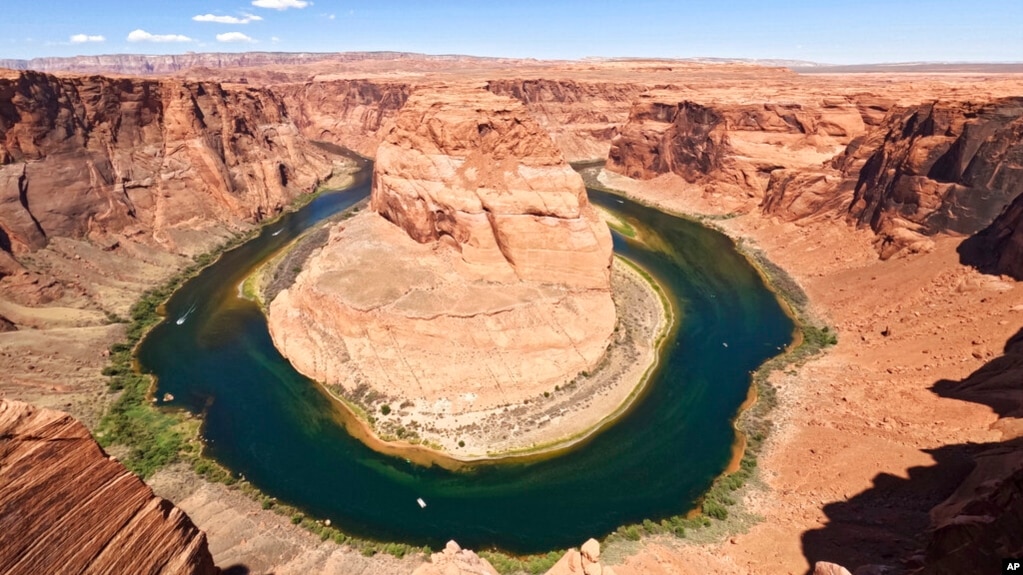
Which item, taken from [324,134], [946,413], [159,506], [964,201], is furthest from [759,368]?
[324,134]

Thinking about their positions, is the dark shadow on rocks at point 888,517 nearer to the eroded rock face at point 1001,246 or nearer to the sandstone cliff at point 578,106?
the eroded rock face at point 1001,246

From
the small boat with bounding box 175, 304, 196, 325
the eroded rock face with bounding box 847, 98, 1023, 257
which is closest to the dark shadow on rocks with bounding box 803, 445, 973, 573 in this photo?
the eroded rock face with bounding box 847, 98, 1023, 257

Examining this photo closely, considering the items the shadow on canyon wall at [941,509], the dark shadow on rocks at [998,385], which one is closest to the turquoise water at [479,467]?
the shadow on canyon wall at [941,509]

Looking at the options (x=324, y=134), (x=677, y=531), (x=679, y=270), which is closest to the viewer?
(x=677, y=531)

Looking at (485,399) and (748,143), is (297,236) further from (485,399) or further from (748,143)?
(748,143)

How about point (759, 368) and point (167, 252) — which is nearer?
point (759, 368)

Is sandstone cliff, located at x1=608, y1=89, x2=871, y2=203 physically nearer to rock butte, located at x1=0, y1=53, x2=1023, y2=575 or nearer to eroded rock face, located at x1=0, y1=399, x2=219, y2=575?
rock butte, located at x1=0, y1=53, x2=1023, y2=575

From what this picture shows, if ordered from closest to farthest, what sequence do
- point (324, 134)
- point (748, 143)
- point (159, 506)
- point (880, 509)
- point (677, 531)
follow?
point (159, 506) → point (880, 509) → point (677, 531) → point (748, 143) → point (324, 134)
